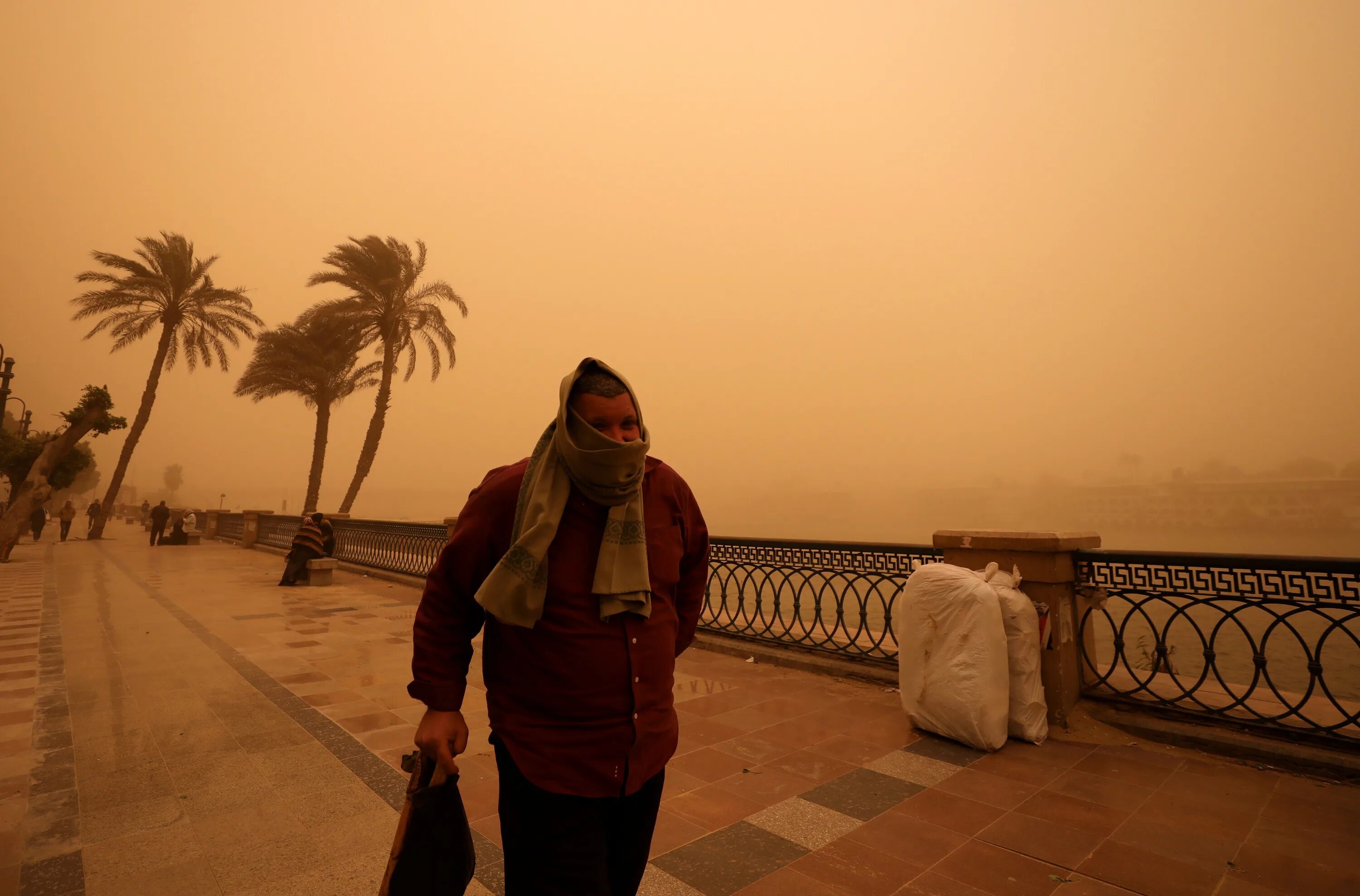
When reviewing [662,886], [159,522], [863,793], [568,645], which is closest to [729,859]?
[662,886]

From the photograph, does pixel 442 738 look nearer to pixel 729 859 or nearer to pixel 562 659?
pixel 562 659

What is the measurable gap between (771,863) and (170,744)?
3581 millimetres

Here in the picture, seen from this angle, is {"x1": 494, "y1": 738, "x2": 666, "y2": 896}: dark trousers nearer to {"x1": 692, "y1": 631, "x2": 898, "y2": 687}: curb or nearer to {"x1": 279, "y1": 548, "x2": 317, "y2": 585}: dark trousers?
{"x1": 692, "y1": 631, "x2": 898, "y2": 687}: curb

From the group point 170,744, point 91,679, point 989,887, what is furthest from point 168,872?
point 91,679

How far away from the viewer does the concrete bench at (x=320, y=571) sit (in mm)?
11453

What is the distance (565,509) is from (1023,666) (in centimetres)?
353

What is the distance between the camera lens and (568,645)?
5.01 feet

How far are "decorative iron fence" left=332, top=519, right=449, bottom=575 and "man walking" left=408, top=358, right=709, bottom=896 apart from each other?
917 cm

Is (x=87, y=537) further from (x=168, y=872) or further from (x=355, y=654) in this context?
→ (x=168, y=872)

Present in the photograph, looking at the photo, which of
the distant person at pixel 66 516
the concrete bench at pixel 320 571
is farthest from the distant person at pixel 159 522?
the concrete bench at pixel 320 571

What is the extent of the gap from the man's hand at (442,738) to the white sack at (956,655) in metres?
3.12

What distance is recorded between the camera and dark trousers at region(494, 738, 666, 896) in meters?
1.48

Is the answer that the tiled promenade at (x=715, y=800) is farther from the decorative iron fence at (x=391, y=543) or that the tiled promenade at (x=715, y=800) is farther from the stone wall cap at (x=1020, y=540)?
the decorative iron fence at (x=391, y=543)

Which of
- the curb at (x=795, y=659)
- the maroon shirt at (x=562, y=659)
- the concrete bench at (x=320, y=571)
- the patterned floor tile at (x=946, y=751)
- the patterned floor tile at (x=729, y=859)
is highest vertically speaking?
the maroon shirt at (x=562, y=659)
